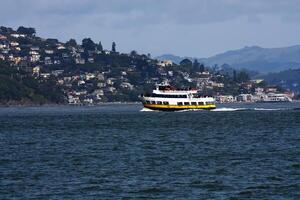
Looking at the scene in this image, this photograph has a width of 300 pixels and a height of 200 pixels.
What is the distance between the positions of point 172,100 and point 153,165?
119518mm

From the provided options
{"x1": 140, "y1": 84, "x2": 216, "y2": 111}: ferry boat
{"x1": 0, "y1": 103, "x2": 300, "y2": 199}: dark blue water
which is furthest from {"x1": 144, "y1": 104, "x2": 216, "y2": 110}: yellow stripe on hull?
{"x1": 0, "y1": 103, "x2": 300, "y2": 199}: dark blue water

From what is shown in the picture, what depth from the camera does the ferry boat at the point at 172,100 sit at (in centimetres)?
18975

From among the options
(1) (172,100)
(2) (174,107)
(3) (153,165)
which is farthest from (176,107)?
(3) (153,165)

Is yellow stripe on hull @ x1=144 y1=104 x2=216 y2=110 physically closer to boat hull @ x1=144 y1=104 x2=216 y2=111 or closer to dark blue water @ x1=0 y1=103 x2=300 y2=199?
boat hull @ x1=144 y1=104 x2=216 y2=111

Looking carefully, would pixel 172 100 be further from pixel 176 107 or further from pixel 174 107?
pixel 176 107

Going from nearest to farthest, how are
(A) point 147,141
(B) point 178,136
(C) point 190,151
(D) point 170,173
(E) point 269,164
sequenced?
1. (D) point 170,173
2. (E) point 269,164
3. (C) point 190,151
4. (A) point 147,141
5. (B) point 178,136

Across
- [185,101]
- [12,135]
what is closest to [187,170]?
[12,135]

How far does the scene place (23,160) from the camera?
76.6 metres

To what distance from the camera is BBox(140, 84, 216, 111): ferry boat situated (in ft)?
623

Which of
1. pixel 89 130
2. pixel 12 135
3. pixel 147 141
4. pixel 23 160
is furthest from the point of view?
pixel 89 130

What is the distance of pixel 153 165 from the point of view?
71.2m

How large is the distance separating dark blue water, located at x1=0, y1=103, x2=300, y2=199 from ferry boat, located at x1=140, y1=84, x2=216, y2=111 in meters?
75.3

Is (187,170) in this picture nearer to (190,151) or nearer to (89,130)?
(190,151)

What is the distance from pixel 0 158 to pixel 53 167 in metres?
9.30
